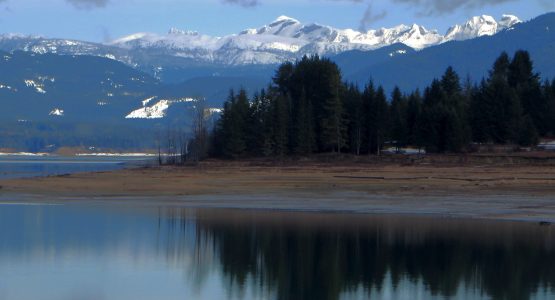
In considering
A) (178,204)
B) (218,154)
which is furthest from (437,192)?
(218,154)

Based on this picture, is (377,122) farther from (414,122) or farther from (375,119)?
(414,122)

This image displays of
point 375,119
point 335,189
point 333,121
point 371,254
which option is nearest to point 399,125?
point 375,119

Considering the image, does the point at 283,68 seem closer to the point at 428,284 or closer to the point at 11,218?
the point at 11,218

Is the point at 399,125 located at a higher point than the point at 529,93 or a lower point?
lower

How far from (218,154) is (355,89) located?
15094 mm

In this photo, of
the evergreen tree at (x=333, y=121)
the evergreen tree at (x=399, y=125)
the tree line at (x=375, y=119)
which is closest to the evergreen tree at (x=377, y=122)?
the tree line at (x=375, y=119)

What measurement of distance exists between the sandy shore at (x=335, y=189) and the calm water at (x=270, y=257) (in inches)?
200

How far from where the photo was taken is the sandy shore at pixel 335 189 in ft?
183

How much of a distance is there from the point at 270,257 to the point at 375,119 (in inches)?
2431

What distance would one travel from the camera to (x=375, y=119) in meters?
98.5

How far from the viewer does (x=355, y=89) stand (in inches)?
4218

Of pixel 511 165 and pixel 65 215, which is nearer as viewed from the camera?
pixel 65 215

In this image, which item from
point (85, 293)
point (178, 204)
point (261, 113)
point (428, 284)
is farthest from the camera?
point (261, 113)

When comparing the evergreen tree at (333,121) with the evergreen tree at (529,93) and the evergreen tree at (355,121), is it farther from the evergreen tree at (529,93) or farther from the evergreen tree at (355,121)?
the evergreen tree at (529,93)
